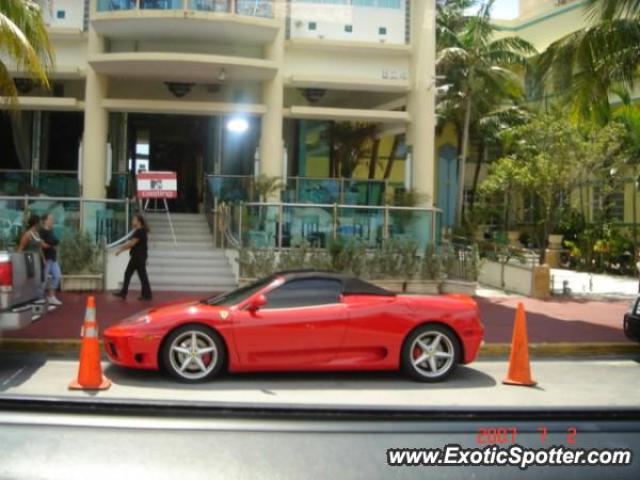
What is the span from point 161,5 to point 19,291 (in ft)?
39.2

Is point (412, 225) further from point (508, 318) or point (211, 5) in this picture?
point (211, 5)

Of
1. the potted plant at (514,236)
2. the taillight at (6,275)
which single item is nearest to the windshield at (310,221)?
the taillight at (6,275)

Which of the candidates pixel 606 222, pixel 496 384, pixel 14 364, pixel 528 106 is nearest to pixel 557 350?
pixel 496 384

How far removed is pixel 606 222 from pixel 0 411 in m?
28.5

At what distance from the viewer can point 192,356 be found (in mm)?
7707

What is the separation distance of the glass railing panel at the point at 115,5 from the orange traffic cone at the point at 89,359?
12.9 m

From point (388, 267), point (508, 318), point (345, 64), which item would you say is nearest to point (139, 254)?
point (388, 267)

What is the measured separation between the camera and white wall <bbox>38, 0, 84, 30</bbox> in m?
18.6

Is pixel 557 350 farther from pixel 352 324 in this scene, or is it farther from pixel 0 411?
pixel 0 411

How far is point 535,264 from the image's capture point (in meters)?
17.5

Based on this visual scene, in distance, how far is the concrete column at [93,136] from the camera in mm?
18531

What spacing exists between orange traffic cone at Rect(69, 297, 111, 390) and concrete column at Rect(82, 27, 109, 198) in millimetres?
11968

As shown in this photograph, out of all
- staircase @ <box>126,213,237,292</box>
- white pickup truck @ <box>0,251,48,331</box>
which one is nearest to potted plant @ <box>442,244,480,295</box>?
staircase @ <box>126,213,237,292</box>

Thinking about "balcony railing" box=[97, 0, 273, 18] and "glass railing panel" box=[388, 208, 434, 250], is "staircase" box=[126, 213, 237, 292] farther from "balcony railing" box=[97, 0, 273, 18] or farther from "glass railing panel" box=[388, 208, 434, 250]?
"balcony railing" box=[97, 0, 273, 18]
